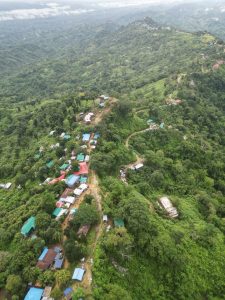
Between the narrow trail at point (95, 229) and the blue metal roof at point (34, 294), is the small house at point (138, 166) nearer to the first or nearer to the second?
the narrow trail at point (95, 229)

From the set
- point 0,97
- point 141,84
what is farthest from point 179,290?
point 0,97

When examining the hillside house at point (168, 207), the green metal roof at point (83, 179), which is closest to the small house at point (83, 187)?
the green metal roof at point (83, 179)

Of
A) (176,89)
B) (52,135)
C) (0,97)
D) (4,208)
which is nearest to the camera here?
(4,208)

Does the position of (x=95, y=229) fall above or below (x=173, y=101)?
above

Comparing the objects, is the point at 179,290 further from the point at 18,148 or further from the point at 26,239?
the point at 18,148

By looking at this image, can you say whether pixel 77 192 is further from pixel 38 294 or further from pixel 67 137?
pixel 67 137

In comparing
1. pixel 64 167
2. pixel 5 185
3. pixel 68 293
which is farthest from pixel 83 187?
pixel 5 185
